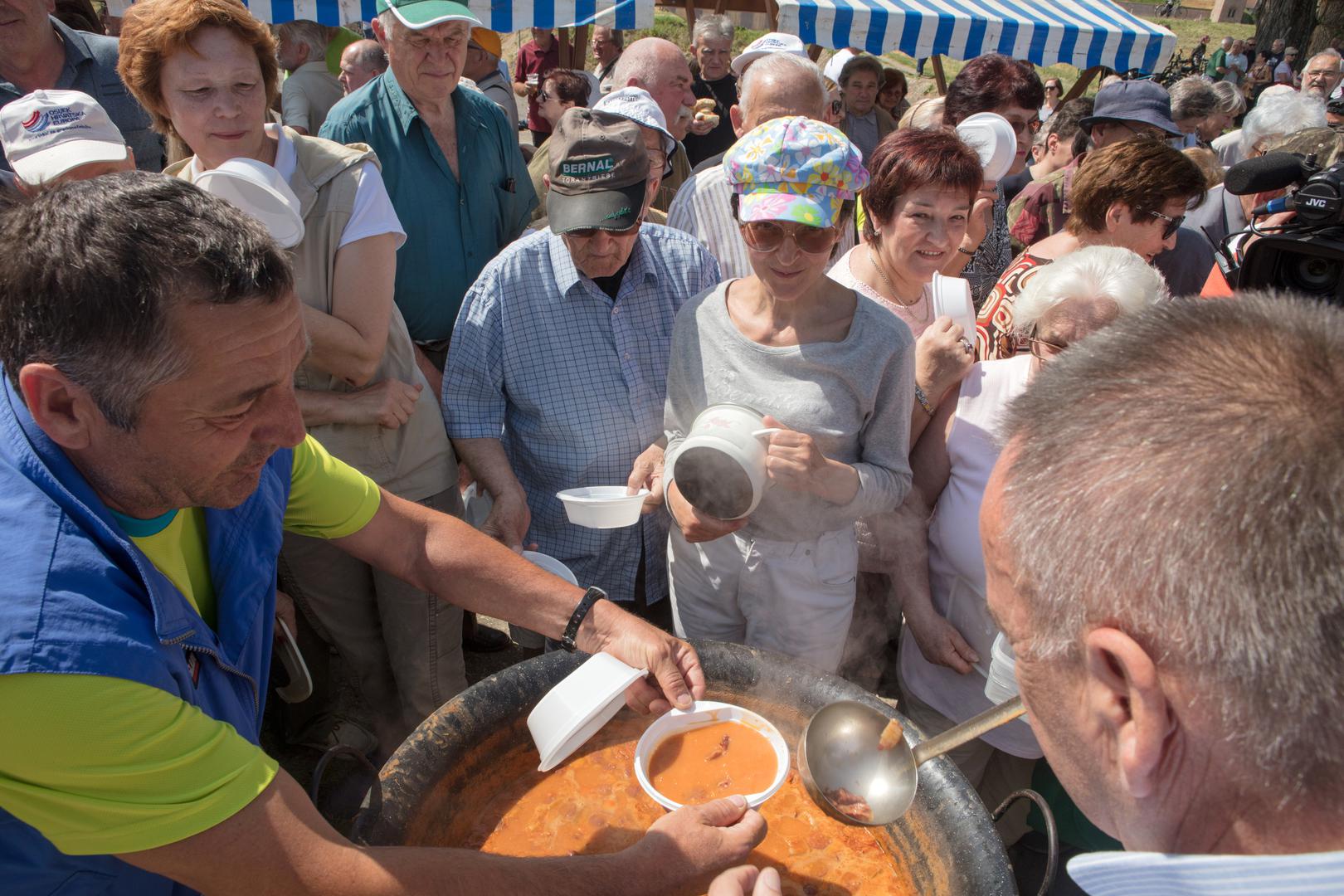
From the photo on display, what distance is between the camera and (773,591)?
2.44 meters

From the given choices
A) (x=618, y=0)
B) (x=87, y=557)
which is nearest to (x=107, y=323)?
(x=87, y=557)

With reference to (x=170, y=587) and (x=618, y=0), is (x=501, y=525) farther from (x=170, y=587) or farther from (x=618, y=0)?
(x=618, y=0)

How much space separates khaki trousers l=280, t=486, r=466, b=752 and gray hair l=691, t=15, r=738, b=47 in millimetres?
5170

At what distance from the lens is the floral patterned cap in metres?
2.18

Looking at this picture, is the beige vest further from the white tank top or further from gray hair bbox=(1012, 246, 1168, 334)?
gray hair bbox=(1012, 246, 1168, 334)

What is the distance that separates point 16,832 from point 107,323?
2.45 ft

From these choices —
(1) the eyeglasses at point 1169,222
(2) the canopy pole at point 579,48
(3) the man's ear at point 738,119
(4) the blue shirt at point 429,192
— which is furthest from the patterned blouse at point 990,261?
(2) the canopy pole at point 579,48

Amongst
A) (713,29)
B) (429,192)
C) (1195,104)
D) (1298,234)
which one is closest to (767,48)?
(713,29)

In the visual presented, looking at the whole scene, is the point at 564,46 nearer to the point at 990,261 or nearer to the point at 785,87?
the point at 785,87

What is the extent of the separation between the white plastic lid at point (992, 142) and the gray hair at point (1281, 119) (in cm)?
208

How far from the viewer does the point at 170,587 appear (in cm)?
132

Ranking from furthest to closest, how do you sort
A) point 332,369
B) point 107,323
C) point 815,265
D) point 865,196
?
point 865,196 → point 332,369 → point 815,265 → point 107,323

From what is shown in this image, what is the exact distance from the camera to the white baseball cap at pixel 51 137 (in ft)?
7.83

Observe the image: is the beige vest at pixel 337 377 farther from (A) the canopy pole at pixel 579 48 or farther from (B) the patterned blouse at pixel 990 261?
(A) the canopy pole at pixel 579 48
